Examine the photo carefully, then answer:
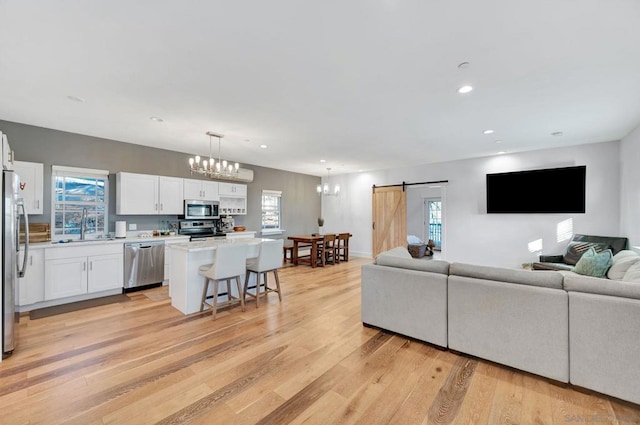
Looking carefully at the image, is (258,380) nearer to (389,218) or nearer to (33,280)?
(33,280)

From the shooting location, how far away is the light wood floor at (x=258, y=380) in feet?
6.04

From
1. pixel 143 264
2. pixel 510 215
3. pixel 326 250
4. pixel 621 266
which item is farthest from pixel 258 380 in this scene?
pixel 510 215

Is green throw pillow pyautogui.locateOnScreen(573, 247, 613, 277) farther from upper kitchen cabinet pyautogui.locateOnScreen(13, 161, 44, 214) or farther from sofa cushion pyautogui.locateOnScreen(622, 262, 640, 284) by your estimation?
upper kitchen cabinet pyautogui.locateOnScreen(13, 161, 44, 214)

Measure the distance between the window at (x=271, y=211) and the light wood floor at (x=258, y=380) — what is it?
4385mm

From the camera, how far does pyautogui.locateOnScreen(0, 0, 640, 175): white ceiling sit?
1807mm

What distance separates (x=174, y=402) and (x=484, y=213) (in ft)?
21.5

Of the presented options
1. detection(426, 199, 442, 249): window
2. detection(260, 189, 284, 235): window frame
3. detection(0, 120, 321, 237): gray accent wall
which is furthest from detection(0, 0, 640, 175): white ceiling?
detection(426, 199, 442, 249): window

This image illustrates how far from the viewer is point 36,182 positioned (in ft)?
13.3

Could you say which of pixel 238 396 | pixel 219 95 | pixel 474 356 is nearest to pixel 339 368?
pixel 238 396

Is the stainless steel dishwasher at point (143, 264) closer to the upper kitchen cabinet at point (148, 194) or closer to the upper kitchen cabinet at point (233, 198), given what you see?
the upper kitchen cabinet at point (148, 194)

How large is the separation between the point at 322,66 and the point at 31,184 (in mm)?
4545

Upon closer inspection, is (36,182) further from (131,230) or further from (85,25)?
(85,25)

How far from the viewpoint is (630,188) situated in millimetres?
4285

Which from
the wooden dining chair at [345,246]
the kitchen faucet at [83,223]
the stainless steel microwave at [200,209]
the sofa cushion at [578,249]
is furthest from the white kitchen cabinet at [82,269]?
the sofa cushion at [578,249]
